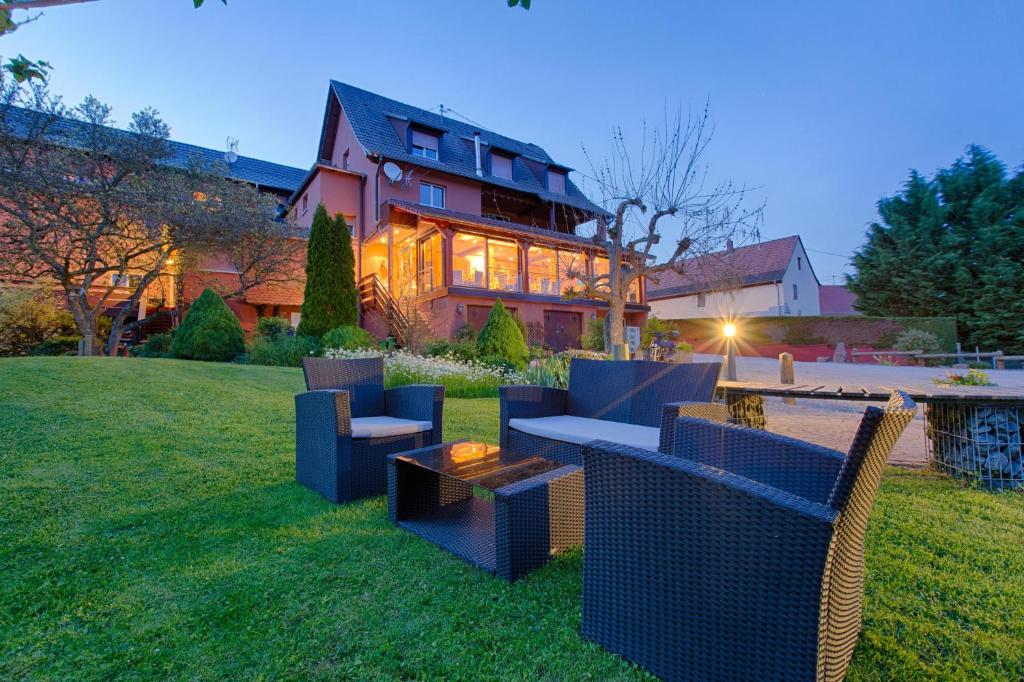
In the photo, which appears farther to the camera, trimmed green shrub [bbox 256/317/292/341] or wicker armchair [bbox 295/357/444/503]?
trimmed green shrub [bbox 256/317/292/341]

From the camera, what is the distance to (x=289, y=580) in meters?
1.89

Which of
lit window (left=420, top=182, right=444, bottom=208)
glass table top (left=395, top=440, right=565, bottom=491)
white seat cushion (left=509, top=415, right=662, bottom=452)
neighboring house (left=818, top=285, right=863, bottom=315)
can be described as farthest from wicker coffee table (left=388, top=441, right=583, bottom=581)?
neighboring house (left=818, top=285, right=863, bottom=315)

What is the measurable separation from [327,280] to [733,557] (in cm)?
1192

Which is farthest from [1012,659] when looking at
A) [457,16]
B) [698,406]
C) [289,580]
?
[457,16]

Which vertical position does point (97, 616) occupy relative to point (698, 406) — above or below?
below

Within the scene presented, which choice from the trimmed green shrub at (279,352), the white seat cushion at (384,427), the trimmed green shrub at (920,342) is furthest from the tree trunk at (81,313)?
the trimmed green shrub at (920,342)

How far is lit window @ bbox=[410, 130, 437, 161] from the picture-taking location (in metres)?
16.3

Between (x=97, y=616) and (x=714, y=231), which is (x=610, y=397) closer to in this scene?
(x=97, y=616)

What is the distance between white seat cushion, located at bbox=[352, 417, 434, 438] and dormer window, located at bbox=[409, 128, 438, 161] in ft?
49.0

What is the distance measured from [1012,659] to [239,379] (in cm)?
763

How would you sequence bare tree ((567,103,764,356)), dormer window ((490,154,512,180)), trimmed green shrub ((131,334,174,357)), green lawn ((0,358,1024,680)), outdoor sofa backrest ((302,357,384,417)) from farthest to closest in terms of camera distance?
dormer window ((490,154,512,180)) < trimmed green shrub ((131,334,174,357)) < bare tree ((567,103,764,356)) < outdoor sofa backrest ((302,357,384,417)) < green lawn ((0,358,1024,680))

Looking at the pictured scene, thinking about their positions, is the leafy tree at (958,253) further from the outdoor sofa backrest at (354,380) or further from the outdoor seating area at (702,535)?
the outdoor sofa backrest at (354,380)

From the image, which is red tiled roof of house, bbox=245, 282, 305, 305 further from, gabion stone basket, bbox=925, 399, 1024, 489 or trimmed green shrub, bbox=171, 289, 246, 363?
gabion stone basket, bbox=925, 399, 1024, 489

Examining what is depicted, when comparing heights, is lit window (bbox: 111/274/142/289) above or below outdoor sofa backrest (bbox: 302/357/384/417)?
above
